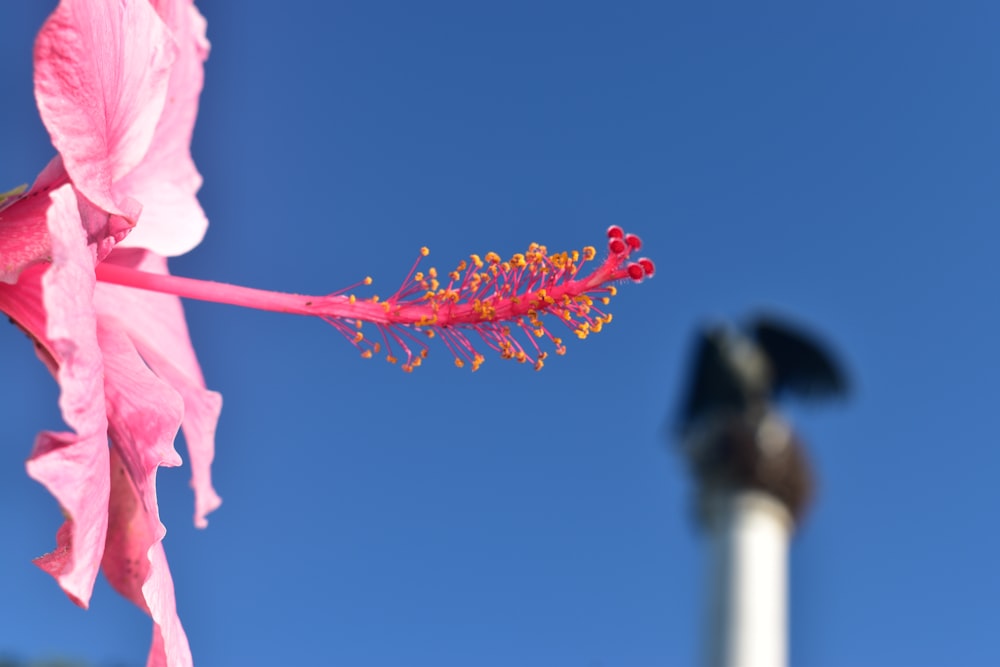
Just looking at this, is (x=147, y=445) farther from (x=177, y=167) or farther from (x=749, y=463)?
(x=749, y=463)

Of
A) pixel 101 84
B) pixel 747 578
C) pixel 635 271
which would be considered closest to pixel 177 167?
pixel 101 84

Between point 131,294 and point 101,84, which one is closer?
point 101,84

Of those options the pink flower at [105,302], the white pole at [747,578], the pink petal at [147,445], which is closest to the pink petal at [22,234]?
the pink flower at [105,302]

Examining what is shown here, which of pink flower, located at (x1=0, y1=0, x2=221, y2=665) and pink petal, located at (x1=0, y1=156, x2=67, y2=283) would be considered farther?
pink petal, located at (x1=0, y1=156, x2=67, y2=283)

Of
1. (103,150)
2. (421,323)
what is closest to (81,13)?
(103,150)

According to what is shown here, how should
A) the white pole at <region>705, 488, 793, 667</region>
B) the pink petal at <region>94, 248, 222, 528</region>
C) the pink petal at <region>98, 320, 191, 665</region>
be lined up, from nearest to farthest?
the pink petal at <region>98, 320, 191, 665</region>
the pink petal at <region>94, 248, 222, 528</region>
the white pole at <region>705, 488, 793, 667</region>

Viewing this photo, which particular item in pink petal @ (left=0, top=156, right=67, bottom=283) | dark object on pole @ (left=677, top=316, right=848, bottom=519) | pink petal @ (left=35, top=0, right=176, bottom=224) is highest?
dark object on pole @ (left=677, top=316, right=848, bottom=519)

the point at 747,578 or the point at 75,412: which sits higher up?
the point at 747,578

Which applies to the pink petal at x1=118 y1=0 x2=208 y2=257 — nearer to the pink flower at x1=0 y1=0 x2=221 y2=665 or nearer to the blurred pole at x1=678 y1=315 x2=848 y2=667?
the pink flower at x1=0 y1=0 x2=221 y2=665

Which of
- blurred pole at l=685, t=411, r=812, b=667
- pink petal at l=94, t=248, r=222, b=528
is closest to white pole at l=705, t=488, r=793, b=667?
blurred pole at l=685, t=411, r=812, b=667

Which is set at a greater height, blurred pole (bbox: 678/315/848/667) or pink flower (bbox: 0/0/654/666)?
blurred pole (bbox: 678/315/848/667)
